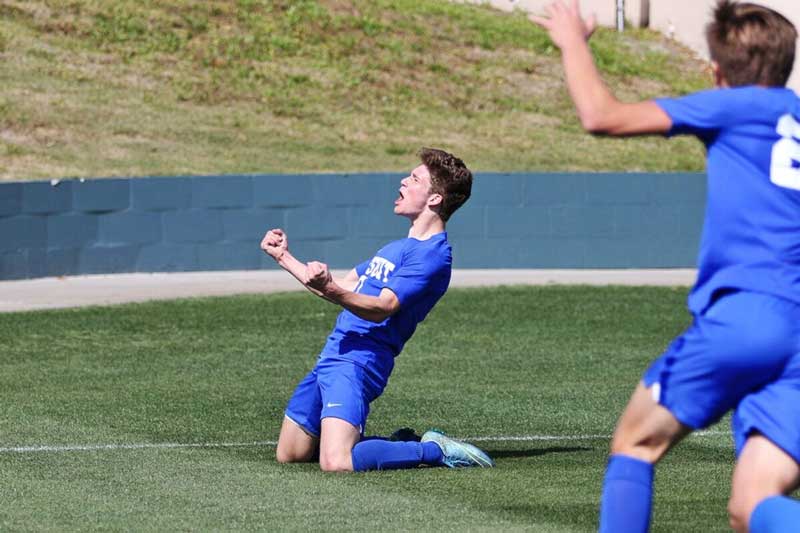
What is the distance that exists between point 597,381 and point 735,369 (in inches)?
248

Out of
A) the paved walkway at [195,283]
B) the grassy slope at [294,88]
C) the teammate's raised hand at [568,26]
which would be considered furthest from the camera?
the grassy slope at [294,88]

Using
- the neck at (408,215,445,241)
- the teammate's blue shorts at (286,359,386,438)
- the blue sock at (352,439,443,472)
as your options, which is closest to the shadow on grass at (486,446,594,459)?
the blue sock at (352,439,443,472)

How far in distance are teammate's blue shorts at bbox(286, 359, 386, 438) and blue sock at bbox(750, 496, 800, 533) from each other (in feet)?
10.9

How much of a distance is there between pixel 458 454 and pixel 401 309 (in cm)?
74

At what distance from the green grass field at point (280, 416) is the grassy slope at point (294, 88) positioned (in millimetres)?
6753

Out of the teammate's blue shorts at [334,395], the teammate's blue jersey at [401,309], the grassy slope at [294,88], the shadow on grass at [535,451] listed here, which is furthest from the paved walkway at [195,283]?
the shadow on grass at [535,451]

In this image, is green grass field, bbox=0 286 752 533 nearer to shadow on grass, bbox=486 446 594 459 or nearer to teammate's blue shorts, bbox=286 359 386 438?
shadow on grass, bbox=486 446 594 459

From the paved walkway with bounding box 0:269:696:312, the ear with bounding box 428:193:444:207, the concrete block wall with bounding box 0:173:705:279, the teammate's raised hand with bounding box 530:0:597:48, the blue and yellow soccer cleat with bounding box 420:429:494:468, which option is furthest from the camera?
the concrete block wall with bounding box 0:173:705:279

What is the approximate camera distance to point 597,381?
10.5 meters

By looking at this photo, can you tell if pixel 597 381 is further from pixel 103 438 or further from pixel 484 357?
pixel 103 438

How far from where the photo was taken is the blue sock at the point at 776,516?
4121 mm

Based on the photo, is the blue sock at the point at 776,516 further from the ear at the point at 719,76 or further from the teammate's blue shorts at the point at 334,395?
the teammate's blue shorts at the point at 334,395

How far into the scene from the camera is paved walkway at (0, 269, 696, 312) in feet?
50.3

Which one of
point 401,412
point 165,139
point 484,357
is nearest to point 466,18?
point 165,139
